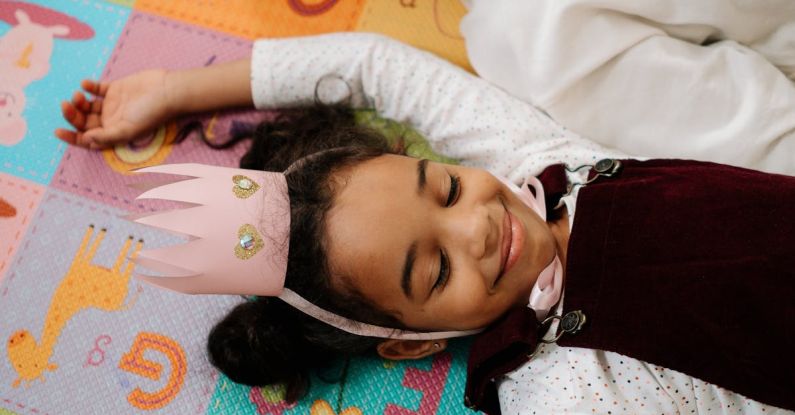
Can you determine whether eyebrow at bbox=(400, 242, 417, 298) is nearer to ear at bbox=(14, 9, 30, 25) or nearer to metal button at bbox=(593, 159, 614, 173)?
metal button at bbox=(593, 159, 614, 173)

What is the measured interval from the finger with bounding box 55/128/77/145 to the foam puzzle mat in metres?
0.03

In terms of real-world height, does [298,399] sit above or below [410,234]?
below

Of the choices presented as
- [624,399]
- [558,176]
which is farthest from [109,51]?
[624,399]

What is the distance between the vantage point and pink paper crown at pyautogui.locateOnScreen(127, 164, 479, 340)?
30.2 inches

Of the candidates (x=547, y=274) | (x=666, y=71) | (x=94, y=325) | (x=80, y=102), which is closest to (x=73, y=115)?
(x=80, y=102)

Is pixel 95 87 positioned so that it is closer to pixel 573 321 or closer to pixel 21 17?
pixel 21 17

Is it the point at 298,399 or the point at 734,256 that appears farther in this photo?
the point at 298,399

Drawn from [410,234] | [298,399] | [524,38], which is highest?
[524,38]

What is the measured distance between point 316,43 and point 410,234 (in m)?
0.46

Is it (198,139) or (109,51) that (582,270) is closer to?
(198,139)

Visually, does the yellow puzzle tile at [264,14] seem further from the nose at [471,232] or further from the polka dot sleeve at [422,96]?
the nose at [471,232]

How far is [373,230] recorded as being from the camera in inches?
30.5

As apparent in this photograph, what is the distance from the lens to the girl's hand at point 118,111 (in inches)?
43.0

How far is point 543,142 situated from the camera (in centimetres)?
102
